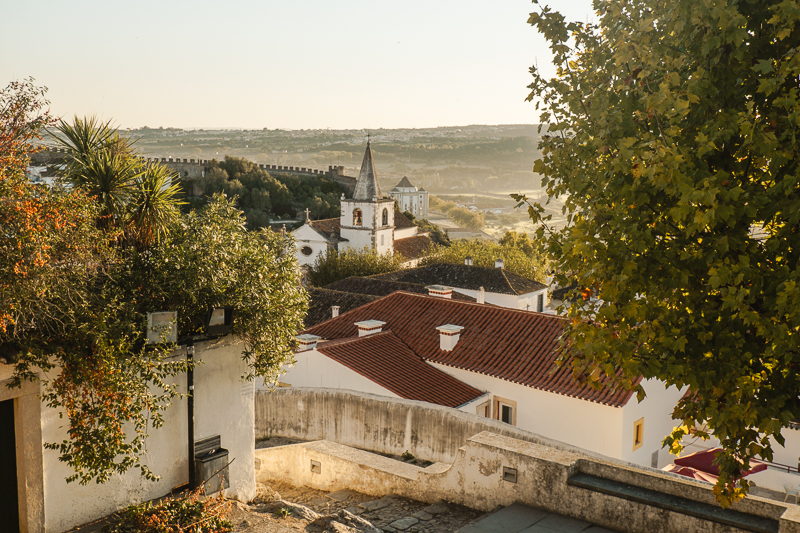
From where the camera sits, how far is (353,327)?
21547mm

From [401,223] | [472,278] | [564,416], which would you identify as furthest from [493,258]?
[564,416]

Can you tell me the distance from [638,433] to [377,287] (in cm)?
1923

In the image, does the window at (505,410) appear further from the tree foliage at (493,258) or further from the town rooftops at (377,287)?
the tree foliage at (493,258)

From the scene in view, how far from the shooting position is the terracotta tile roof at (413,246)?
61.8 metres

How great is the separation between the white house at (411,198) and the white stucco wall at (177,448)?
120m

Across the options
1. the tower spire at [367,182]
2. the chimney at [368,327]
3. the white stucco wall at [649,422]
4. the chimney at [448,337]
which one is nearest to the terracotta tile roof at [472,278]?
the chimney at [368,327]

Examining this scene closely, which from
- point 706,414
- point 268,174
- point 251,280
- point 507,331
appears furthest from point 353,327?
point 268,174

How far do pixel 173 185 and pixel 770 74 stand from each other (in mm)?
6476

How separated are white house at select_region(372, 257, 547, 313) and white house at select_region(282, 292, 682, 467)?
1417cm

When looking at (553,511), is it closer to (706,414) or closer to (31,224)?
(706,414)

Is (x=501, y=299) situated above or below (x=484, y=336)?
below

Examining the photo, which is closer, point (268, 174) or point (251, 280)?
point (251, 280)

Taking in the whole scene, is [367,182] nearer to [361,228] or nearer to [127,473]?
[361,228]

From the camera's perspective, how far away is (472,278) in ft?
123
